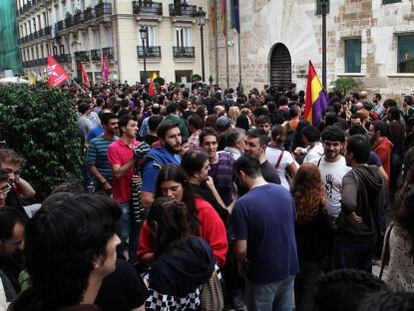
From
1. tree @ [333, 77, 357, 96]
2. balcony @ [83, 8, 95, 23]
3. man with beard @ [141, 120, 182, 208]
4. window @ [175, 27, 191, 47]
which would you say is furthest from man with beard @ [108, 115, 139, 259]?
balcony @ [83, 8, 95, 23]

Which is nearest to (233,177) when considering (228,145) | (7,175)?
(228,145)

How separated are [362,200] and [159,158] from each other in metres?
1.85

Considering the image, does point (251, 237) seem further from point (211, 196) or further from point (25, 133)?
point (25, 133)

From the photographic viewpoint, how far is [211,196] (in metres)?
3.81

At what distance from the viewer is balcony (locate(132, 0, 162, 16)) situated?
101ft

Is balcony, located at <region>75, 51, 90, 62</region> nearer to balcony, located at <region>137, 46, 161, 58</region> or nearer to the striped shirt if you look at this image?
balcony, located at <region>137, 46, 161, 58</region>

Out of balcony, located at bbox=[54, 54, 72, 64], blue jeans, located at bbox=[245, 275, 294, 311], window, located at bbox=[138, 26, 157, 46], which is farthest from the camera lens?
balcony, located at bbox=[54, 54, 72, 64]

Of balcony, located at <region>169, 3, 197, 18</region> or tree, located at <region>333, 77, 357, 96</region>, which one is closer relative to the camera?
tree, located at <region>333, 77, 357, 96</region>

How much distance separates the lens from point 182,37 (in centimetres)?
3300

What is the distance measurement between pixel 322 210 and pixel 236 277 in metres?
1.05

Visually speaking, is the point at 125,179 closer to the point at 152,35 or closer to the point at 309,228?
the point at 309,228

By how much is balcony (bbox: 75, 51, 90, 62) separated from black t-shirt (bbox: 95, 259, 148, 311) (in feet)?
116

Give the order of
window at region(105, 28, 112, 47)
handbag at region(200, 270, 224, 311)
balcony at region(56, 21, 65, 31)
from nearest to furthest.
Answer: handbag at region(200, 270, 224, 311) → window at region(105, 28, 112, 47) → balcony at region(56, 21, 65, 31)

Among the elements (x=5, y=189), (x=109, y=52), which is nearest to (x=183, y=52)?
(x=109, y=52)
